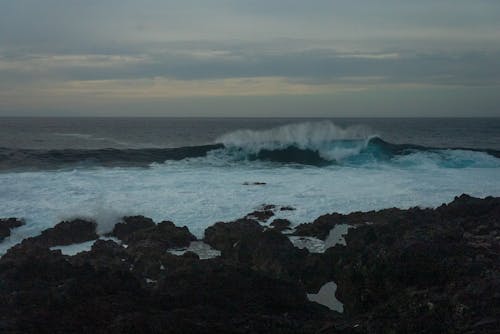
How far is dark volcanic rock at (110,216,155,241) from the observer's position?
1209 centimetres

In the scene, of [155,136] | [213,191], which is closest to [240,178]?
[213,191]

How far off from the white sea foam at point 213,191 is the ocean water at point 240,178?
3cm

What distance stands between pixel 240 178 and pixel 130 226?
8419 mm

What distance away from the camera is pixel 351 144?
30.0 meters

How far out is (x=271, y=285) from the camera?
7.05 metres

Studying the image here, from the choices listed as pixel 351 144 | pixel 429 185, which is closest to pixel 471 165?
pixel 351 144

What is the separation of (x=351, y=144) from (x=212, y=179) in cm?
1271

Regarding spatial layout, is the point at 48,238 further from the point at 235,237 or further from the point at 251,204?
the point at 251,204

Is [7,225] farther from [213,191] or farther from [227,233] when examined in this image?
[213,191]

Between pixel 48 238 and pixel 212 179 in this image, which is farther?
pixel 212 179

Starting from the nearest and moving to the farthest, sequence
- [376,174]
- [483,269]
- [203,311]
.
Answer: [203,311]
[483,269]
[376,174]

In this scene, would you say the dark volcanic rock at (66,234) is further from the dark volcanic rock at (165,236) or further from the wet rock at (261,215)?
the wet rock at (261,215)

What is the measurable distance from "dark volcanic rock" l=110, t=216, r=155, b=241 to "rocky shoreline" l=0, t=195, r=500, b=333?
54.6 inches

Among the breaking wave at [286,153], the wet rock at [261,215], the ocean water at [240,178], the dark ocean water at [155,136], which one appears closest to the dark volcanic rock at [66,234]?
the ocean water at [240,178]
